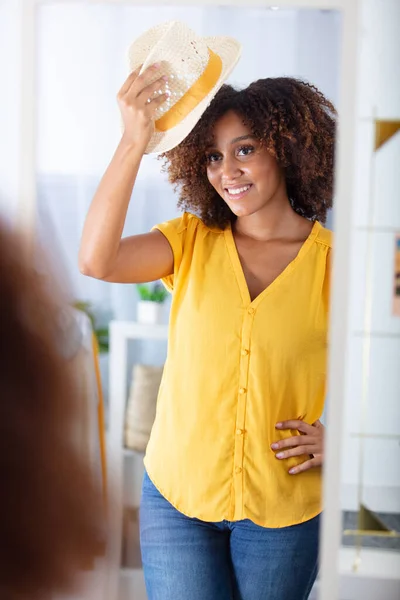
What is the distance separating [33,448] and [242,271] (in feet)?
2.60

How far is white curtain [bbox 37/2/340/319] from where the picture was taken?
116 centimetres

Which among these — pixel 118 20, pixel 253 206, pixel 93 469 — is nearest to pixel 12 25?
pixel 118 20

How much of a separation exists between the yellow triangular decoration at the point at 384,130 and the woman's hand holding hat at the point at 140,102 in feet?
1.03

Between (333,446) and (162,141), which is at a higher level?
(162,141)

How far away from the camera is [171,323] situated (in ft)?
3.98

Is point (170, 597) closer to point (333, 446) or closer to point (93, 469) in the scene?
point (333, 446)

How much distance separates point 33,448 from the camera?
438mm

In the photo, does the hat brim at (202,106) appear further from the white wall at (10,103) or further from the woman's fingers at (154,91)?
the white wall at (10,103)

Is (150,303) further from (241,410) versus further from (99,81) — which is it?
(99,81)

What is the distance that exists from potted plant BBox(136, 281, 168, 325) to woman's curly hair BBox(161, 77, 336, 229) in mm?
135

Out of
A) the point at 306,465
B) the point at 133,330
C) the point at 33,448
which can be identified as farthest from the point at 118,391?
the point at 33,448

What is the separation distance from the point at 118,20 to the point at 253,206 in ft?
1.12

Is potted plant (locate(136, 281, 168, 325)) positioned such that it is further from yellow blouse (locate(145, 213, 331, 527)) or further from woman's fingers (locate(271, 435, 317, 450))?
woman's fingers (locate(271, 435, 317, 450))

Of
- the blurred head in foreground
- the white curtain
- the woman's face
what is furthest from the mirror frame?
the blurred head in foreground
